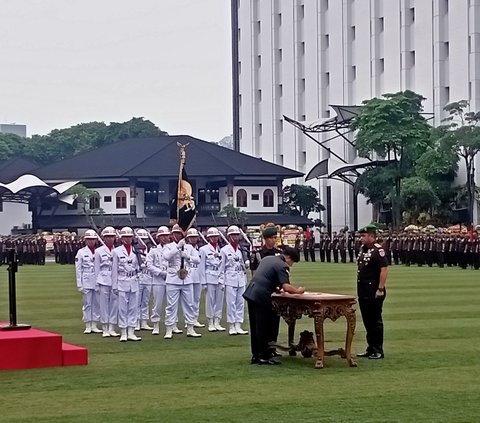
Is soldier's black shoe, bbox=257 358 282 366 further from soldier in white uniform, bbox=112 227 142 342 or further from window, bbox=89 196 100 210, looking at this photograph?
Result: window, bbox=89 196 100 210

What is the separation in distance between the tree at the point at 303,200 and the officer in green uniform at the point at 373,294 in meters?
66.9

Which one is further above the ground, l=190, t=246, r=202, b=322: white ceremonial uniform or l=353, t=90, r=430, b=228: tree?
l=353, t=90, r=430, b=228: tree

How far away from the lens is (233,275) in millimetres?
20281

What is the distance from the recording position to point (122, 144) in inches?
3858

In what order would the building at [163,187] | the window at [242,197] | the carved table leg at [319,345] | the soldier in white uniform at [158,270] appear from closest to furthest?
the carved table leg at [319,345]
the soldier in white uniform at [158,270]
the building at [163,187]
the window at [242,197]

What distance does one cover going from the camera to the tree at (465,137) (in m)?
60.9

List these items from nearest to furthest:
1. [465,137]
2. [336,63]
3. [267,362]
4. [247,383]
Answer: [247,383] < [267,362] < [465,137] < [336,63]

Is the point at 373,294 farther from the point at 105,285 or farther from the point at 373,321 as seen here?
the point at 105,285

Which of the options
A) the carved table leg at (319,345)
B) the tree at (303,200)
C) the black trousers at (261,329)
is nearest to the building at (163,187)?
the tree at (303,200)

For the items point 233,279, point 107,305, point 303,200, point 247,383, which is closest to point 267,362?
point 247,383

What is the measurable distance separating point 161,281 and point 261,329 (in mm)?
5270

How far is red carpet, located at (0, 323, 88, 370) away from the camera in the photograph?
1489cm

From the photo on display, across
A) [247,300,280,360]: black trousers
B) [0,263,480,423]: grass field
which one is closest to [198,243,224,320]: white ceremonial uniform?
[0,263,480,423]: grass field

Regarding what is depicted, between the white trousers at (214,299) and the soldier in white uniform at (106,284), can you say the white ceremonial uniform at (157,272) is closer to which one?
the soldier in white uniform at (106,284)
